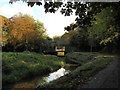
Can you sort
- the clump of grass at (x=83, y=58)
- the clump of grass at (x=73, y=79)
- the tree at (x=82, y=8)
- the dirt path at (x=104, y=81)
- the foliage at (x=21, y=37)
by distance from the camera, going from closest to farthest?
the tree at (x=82, y=8) → the dirt path at (x=104, y=81) → the clump of grass at (x=73, y=79) → the clump of grass at (x=83, y=58) → the foliage at (x=21, y=37)

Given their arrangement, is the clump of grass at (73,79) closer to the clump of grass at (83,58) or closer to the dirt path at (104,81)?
the dirt path at (104,81)

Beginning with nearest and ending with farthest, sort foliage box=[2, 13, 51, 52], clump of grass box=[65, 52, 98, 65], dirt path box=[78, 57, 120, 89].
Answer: dirt path box=[78, 57, 120, 89] → clump of grass box=[65, 52, 98, 65] → foliage box=[2, 13, 51, 52]

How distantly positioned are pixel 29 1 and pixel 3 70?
11768mm

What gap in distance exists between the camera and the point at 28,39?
37094 mm

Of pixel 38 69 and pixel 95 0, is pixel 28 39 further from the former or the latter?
pixel 95 0

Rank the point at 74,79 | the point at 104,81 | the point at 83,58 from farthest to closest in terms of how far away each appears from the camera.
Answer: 1. the point at 83,58
2. the point at 74,79
3. the point at 104,81

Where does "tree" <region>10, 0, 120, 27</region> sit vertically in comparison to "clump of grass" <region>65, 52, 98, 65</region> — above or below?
above

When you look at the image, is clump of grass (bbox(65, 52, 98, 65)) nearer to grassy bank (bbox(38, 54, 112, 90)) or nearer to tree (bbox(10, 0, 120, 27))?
grassy bank (bbox(38, 54, 112, 90))

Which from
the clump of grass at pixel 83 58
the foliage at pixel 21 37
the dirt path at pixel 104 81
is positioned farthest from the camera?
the foliage at pixel 21 37

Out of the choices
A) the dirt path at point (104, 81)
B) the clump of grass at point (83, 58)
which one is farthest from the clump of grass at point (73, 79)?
the clump of grass at point (83, 58)

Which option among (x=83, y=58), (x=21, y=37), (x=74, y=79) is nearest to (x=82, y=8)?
(x=74, y=79)

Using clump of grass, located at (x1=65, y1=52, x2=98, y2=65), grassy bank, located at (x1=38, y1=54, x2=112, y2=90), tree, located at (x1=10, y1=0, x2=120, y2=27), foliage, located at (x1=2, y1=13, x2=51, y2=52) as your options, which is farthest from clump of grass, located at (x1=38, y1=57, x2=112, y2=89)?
foliage, located at (x1=2, y1=13, x2=51, y2=52)

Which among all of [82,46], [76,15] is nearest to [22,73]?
[76,15]

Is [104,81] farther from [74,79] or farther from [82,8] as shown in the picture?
[82,8]
